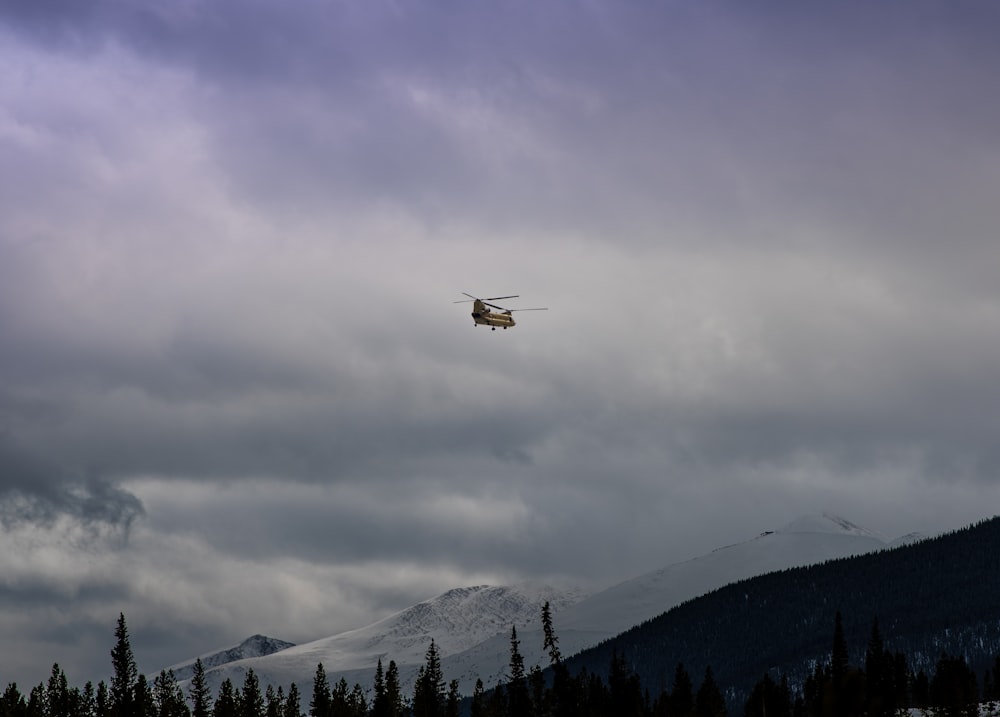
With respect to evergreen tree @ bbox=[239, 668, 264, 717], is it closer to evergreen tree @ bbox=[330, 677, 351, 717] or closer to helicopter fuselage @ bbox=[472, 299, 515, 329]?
evergreen tree @ bbox=[330, 677, 351, 717]

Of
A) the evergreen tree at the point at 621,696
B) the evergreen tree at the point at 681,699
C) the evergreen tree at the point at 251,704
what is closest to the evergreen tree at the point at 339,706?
the evergreen tree at the point at 251,704

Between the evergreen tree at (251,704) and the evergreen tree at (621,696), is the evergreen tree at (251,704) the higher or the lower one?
the higher one

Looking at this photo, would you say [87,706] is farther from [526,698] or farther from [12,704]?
[526,698]

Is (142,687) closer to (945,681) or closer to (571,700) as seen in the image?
(571,700)

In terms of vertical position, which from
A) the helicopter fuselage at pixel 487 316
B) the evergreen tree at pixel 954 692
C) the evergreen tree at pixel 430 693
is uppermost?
the helicopter fuselage at pixel 487 316

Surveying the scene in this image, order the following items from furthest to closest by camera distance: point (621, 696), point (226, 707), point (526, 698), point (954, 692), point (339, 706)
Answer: point (339, 706) → point (226, 707) → point (954, 692) → point (621, 696) → point (526, 698)

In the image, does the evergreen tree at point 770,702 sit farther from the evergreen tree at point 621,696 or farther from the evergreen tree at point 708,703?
the evergreen tree at point 621,696

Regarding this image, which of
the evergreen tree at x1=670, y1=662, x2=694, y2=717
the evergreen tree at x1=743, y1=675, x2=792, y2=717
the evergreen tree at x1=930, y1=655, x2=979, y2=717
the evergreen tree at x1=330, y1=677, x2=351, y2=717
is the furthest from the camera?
the evergreen tree at x1=670, y1=662, x2=694, y2=717

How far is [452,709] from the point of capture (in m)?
172

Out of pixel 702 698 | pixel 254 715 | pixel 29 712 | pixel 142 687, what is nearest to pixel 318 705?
pixel 254 715

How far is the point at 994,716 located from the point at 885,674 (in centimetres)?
1367

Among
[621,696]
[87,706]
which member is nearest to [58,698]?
[87,706]

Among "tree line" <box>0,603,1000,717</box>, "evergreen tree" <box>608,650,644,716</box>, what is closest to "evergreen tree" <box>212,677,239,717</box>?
"tree line" <box>0,603,1000,717</box>

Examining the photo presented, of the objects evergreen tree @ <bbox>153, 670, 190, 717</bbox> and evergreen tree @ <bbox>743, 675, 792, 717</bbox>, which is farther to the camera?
evergreen tree @ <bbox>153, 670, 190, 717</bbox>
